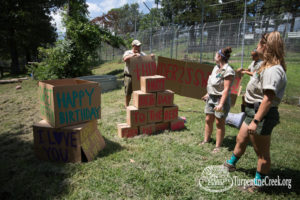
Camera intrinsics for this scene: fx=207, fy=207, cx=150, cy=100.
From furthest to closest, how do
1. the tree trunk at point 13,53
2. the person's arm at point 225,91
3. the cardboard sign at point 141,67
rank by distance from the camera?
the tree trunk at point 13,53
the cardboard sign at point 141,67
the person's arm at point 225,91

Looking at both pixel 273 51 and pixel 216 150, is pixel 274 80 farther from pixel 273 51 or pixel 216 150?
pixel 216 150

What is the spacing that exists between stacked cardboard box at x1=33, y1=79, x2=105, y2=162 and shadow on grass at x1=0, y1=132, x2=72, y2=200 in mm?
198

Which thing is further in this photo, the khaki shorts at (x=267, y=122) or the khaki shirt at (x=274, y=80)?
the khaki shorts at (x=267, y=122)

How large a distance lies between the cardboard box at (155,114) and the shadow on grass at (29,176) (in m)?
1.86

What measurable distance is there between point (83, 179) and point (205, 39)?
11.7 meters

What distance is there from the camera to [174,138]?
13.5 ft

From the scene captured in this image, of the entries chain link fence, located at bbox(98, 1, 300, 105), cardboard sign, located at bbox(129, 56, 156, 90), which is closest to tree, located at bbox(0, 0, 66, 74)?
chain link fence, located at bbox(98, 1, 300, 105)

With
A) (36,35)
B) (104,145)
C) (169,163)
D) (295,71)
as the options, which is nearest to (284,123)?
(169,163)

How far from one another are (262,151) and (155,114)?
2.33m

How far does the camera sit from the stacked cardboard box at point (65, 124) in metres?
3.10

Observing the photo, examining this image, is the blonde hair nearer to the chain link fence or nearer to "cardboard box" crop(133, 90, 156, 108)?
"cardboard box" crop(133, 90, 156, 108)

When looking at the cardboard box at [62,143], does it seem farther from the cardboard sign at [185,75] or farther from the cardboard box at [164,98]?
the cardboard sign at [185,75]

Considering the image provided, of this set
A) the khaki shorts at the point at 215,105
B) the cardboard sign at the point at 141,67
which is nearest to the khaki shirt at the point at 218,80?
the khaki shorts at the point at 215,105

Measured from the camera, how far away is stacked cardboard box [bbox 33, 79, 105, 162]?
10.2ft
